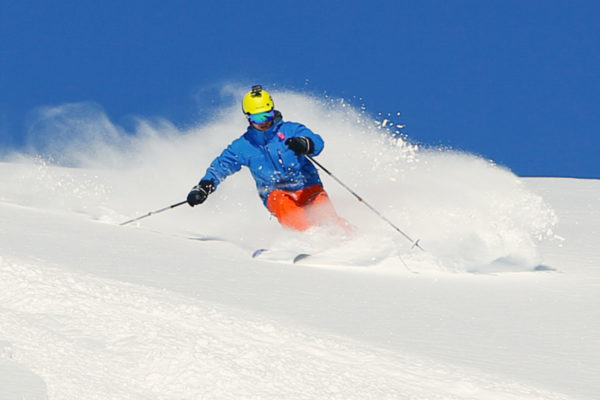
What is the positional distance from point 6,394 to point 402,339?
180 centimetres

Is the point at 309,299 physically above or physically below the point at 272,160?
below

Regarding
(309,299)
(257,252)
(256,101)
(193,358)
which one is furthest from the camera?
(256,101)

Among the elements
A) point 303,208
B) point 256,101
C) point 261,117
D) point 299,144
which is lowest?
point 303,208

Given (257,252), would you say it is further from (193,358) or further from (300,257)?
(193,358)

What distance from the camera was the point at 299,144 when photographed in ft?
23.4

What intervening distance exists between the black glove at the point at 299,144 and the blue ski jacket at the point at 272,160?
0.80 feet

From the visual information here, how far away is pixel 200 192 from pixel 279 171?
0.75 meters

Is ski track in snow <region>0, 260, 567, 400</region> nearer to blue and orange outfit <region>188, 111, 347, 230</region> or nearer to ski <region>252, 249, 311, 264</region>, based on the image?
ski <region>252, 249, 311, 264</region>

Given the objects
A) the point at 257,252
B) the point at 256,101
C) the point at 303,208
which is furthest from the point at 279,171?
the point at 257,252

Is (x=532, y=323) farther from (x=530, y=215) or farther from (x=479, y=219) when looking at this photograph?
(x=530, y=215)

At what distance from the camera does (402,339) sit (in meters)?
3.83

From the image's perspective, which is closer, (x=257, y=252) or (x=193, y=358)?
(x=193, y=358)

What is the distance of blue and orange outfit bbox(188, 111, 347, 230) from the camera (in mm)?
7324

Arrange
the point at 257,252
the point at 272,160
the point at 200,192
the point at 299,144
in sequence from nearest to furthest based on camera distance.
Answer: the point at 257,252 < the point at 299,144 < the point at 200,192 < the point at 272,160
